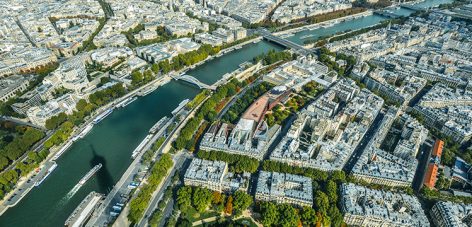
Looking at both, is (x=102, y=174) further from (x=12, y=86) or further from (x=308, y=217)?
(x=12, y=86)

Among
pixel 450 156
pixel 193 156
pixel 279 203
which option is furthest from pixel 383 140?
pixel 193 156

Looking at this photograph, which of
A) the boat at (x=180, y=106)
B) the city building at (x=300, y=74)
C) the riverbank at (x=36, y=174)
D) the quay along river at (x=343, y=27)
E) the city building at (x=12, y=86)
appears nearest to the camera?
the riverbank at (x=36, y=174)

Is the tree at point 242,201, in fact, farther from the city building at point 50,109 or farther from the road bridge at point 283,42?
the road bridge at point 283,42

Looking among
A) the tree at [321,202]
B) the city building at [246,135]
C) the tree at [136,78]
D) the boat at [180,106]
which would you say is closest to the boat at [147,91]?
the tree at [136,78]

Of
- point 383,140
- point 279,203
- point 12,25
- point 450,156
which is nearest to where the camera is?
point 279,203

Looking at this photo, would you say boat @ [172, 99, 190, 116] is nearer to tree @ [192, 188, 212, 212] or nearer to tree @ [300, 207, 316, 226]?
tree @ [192, 188, 212, 212]

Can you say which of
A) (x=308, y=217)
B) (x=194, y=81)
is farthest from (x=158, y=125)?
(x=308, y=217)

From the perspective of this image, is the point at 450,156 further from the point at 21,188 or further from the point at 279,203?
the point at 21,188
